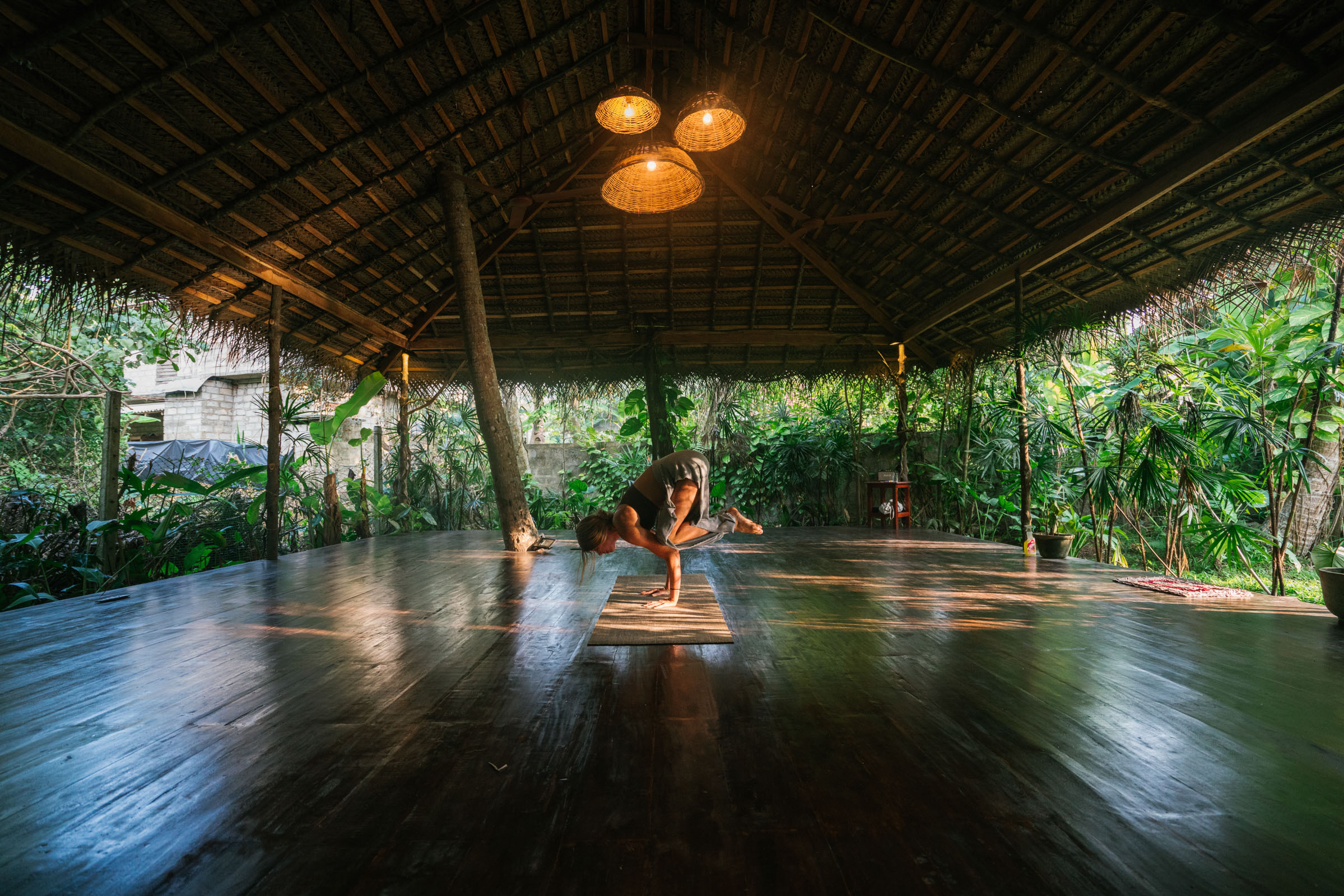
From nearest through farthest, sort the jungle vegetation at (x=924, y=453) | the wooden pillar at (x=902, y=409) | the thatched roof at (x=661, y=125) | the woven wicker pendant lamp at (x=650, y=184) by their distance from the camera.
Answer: the thatched roof at (x=661, y=125), the woven wicker pendant lamp at (x=650, y=184), the jungle vegetation at (x=924, y=453), the wooden pillar at (x=902, y=409)

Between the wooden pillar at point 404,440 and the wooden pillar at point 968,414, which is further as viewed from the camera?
the wooden pillar at point 404,440

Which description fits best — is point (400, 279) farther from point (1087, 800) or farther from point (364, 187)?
A: point (1087, 800)

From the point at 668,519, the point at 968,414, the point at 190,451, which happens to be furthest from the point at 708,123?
the point at 190,451

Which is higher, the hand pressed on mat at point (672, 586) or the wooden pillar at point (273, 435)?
the wooden pillar at point (273, 435)

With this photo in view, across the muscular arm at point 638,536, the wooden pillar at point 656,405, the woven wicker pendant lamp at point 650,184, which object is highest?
the woven wicker pendant lamp at point 650,184

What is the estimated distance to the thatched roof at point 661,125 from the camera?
10.9ft

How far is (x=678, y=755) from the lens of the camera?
1557mm

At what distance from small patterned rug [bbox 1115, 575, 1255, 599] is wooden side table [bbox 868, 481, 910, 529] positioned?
3.85m

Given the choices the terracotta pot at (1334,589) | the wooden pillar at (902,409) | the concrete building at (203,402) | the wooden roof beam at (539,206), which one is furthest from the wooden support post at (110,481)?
the concrete building at (203,402)

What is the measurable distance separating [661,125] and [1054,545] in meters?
5.64

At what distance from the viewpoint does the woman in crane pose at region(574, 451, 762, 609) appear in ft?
10.2

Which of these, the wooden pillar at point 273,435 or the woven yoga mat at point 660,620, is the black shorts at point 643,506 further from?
the wooden pillar at point 273,435

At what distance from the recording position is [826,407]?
31.6 ft

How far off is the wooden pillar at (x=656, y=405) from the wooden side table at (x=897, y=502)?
2724 millimetres
